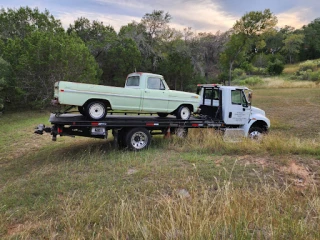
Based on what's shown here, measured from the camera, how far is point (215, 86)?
35.7 feet

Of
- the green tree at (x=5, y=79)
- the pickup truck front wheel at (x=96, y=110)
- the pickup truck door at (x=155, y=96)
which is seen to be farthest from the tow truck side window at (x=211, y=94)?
the green tree at (x=5, y=79)

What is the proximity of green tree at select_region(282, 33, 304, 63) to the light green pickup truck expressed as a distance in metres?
70.9

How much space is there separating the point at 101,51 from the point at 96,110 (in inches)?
865

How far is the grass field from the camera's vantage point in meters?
3.06

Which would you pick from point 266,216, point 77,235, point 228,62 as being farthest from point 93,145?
point 228,62

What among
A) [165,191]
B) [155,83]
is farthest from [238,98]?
[165,191]

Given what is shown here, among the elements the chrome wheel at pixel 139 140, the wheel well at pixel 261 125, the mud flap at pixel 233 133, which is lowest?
the chrome wheel at pixel 139 140

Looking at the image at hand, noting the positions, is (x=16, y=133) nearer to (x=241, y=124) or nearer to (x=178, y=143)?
(x=178, y=143)

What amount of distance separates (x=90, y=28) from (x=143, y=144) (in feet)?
99.2

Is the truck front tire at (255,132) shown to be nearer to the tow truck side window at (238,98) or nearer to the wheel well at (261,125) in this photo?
the wheel well at (261,125)

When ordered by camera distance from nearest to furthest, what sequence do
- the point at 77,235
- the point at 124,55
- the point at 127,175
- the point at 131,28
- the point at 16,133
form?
1. the point at 77,235
2. the point at 127,175
3. the point at 16,133
4. the point at 124,55
5. the point at 131,28

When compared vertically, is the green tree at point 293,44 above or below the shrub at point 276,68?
above

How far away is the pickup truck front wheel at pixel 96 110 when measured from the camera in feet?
25.2

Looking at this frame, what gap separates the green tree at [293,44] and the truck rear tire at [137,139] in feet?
239
